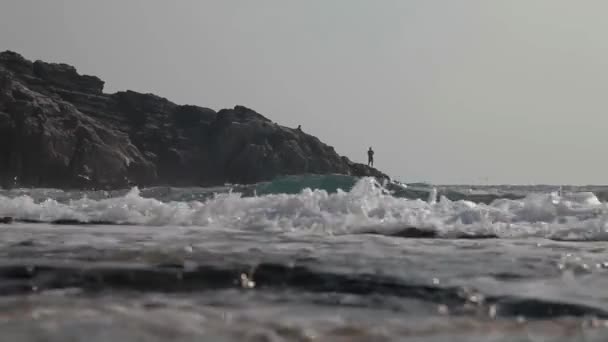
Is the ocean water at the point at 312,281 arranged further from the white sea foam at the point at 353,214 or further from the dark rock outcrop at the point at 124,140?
the dark rock outcrop at the point at 124,140

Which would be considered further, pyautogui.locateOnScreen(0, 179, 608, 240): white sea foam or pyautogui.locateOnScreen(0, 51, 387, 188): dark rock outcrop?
pyautogui.locateOnScreen(0, 51, 387, 188): dark rock outcrop

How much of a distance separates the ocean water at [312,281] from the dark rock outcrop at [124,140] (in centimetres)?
6657

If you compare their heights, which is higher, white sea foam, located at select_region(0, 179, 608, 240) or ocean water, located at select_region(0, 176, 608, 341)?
white sea foam, located at select_region(0, 179, 608, 240)

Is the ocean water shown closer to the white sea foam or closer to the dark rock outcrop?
the white sea foam

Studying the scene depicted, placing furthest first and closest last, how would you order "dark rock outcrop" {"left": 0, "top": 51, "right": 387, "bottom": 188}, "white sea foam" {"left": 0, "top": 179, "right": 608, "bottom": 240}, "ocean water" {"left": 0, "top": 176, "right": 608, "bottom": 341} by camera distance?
"dark rock outcrop" {"left": 0, "top": 51, "right": 387, "bottom": 188} → "white sea foam" {"left": 0, "top": 179, "right": 608, "bottom": 240} → "ocean water" {"left": 0, "top": 176, "right": 608, "bottom": 341}

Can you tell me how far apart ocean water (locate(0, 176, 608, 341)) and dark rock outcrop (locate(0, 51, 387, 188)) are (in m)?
66.6

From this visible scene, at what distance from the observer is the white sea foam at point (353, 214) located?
26.0 ft

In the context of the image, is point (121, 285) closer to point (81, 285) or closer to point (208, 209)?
point (81, 285)

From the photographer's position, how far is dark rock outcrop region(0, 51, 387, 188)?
232 feet

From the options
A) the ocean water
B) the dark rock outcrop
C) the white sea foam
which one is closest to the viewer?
the ocean water

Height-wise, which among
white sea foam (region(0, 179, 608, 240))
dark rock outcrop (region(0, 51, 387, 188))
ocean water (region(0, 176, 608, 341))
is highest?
dark rock outcrop (region(0, 51, 387, 188))

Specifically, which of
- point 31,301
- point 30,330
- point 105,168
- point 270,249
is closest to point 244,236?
point 270,249

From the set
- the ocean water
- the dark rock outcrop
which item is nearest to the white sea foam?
the ocean water

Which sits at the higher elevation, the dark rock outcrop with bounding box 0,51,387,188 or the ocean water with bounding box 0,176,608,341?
the dark rock outcrop with bounding box 0,51,387,188
